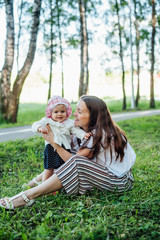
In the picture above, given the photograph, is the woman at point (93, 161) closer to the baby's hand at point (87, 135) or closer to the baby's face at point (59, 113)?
the baby's hand at point (87, 135)

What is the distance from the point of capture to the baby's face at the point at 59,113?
369 centimetres

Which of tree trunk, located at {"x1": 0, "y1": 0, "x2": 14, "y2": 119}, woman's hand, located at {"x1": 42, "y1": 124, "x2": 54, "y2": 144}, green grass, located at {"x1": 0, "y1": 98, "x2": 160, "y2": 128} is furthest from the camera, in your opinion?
green grass, located at {"x1": 0, "y1": 98, "x2": 160, "y2": 128}

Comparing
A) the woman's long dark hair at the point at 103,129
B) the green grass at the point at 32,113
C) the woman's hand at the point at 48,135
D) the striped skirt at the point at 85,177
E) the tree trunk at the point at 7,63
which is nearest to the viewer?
the striped skirt at the point at 85,177

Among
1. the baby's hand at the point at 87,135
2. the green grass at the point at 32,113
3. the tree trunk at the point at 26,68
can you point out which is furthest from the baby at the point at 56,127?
the tree trunk at the point at 26,68

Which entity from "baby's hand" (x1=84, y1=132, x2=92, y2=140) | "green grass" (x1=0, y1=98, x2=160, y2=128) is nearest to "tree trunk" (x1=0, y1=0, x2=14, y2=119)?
"green grass" (x1=0, y1=98, x2=160, y2=128)

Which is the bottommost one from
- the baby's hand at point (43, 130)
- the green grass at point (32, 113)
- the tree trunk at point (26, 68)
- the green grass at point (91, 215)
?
the green grass at point (91, 215)

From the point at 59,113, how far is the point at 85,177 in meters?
0.93

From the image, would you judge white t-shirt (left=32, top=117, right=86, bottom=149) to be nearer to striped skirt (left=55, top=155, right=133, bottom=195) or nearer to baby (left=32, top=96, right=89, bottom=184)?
baby (left=32, top=96, right=89, bottom=184)

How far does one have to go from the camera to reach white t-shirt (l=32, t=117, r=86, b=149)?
3.64 metres

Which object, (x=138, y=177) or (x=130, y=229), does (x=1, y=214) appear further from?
(x=138, y=177)

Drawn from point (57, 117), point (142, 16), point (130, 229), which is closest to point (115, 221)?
point (130, 229)

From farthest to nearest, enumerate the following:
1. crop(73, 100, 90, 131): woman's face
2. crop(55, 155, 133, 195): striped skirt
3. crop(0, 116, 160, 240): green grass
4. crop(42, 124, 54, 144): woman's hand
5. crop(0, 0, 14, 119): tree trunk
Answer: crop(0, 0, 14, 119): tree trunk < crop(42, 124, 54, 144): woman's hand < crop(73, 100, 90, 131): woman's face < crop(55, 155, 133, 195): striped skirt < crop(0, 116, 160, 240): green grass

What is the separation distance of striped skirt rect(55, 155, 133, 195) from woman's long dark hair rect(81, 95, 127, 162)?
0.21 m

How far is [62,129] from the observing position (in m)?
3.72
